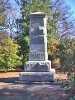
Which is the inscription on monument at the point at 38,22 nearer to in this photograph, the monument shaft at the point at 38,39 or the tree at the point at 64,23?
the monument shaft at the point at 38,39

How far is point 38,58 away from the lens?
12.2 metres

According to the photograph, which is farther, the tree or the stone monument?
the tree

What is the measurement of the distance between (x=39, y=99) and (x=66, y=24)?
23.6 metres

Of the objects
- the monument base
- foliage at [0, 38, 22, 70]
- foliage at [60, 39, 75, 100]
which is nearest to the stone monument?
the monument base

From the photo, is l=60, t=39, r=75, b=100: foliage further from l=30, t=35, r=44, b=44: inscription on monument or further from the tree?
the tree

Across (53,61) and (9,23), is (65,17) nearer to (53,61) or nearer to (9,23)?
(9,23)

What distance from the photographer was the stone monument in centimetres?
1155

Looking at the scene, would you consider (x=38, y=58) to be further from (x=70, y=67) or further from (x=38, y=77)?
(x=70, y=67)

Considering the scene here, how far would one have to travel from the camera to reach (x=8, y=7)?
85.1ft

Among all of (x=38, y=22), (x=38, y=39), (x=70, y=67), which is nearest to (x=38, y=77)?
(x=38, y=39)

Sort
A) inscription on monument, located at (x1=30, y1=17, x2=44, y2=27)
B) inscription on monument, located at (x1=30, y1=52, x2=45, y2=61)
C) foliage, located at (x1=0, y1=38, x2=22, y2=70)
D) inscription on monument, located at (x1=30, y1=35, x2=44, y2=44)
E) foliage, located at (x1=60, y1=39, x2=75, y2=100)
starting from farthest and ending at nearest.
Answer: foliage, located at (x1=0, y1=38, x2=22, y2=70), inscription on monument, located at (x1=30, y1=17, x2=44, y2=27), inscription on monument, located at (x1=30, y1=35, x2=44, y2=44), inscription on monument, located at (x1=30, y1=52, x2=45, y2=61), foliage, located at (x1=60, y1=39, x2=75, y2=100)

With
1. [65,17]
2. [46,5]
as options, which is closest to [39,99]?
[46,5]

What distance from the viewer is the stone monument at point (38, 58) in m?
11.6

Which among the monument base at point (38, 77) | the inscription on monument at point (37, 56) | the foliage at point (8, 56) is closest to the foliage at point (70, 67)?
the monument base at point (38, 77)
